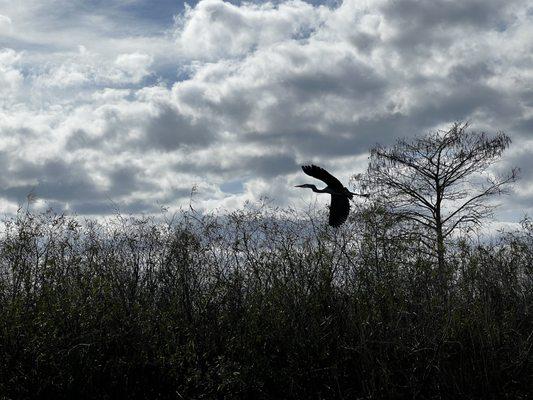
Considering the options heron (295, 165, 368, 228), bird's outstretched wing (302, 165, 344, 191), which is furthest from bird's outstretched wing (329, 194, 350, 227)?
bird's outstretched wing (302, 165, 344, 191)

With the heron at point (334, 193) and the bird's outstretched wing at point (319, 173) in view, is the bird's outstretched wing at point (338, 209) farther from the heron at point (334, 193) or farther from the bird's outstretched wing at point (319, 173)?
the bird's outstretched wing at point (319, 173)

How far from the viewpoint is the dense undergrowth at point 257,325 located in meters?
9.55

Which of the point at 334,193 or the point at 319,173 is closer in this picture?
the point at 319,173

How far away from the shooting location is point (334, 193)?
1171cm

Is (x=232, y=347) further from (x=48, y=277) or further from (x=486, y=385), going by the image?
(x=486, y=385)

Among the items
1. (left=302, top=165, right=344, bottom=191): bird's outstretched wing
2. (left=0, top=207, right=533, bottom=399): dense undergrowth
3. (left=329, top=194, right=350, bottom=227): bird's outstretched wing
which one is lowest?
(left=0, top=207, right=533, bottom=399): dense undergrowth

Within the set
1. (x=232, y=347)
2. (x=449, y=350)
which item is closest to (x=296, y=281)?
(x=232, y=347)

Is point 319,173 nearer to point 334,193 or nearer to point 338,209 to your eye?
point 334,193

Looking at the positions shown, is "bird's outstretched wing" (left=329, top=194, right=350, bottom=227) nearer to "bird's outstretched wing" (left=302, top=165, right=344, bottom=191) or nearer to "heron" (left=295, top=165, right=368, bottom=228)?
"heron" (left=295, top=165, right=368, bottom=228)

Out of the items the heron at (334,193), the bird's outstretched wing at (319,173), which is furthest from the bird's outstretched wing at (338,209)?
the bird's outstretched wing at (319,173)

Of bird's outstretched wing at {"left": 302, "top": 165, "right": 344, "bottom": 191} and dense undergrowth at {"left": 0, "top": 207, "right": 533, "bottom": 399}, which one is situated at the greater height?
bird's outstretched wing at {"left": 302, "top": 165, "right": 344, "bottom": 191}

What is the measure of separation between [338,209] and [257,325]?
8.79 feet

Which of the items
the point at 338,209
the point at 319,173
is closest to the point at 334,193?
the point at 338,209

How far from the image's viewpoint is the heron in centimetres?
1148
